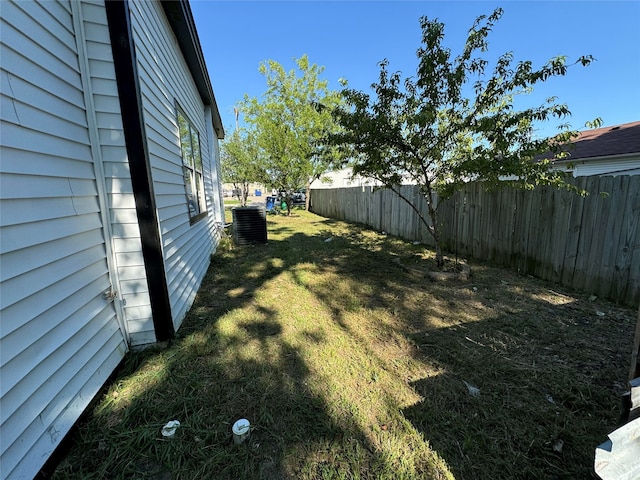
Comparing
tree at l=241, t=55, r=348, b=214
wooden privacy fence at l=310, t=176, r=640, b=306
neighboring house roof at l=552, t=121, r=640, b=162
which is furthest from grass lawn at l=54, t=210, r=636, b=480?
tree at l=241, t=55, r=348, b=214

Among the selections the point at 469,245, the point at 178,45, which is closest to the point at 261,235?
the point at 178,45

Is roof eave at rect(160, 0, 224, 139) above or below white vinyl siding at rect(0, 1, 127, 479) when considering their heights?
above

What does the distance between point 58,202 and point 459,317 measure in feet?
12.5

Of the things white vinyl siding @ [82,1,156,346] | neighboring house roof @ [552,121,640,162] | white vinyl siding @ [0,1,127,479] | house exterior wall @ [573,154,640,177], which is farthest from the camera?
neighboring house roof @ [552,121,640,162]

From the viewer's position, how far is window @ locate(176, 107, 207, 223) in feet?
14.2

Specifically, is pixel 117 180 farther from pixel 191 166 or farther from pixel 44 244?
pixel 191 166

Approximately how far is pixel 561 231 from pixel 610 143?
1027 cm

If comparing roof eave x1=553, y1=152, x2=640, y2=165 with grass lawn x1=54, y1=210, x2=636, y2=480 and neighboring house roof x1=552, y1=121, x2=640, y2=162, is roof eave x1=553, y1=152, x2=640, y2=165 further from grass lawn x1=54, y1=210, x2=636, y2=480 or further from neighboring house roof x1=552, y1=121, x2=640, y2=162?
grass lawn x1=54, y1=210, x2=636, y2=480

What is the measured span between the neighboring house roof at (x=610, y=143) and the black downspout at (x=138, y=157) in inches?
463

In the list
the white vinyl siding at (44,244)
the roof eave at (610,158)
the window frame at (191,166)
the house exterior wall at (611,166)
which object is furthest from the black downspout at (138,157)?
the house exterior wall at (611,166)

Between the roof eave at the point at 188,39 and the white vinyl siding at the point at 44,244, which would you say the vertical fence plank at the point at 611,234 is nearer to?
the white vinyl siding at the point at 44,244

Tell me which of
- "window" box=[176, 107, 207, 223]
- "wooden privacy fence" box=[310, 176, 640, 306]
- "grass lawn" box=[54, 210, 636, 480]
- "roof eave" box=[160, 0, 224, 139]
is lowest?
"grass lawn" box=[54, 210, 636, 480]

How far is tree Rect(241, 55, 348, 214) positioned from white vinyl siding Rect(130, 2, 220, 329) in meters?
9.08

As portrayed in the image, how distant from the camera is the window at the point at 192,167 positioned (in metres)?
4.33
